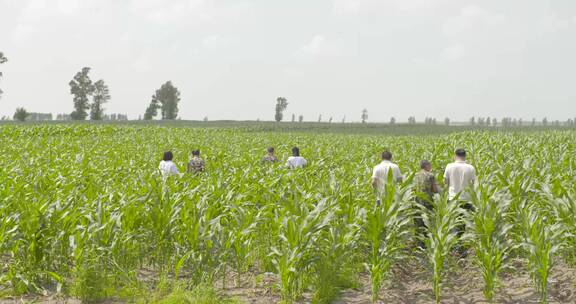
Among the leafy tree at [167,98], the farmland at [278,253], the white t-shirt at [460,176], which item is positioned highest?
the leafy tree at [167,98]

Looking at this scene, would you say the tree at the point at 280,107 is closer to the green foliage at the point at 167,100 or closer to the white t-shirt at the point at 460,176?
the green foliage at the point at 167,100

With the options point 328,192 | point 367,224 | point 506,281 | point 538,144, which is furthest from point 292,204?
point 538,144

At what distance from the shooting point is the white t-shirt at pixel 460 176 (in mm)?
7402

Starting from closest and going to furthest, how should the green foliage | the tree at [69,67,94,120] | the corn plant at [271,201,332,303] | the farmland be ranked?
the corn plant at [271,201,332,303] → the farmland → the tree at [69,67,94,120] → the green foliage

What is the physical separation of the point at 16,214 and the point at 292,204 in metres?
3.44

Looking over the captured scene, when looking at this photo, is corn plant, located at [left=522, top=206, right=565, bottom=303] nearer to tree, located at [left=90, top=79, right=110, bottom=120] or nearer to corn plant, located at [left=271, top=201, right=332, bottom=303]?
corn plant, located at [left=271, top=201, right=332, bottom=303]

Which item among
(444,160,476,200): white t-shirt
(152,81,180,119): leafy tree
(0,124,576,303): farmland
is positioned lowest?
(0,124,576,303): farmland

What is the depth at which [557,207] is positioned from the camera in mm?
6035

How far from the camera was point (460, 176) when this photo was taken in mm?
7480

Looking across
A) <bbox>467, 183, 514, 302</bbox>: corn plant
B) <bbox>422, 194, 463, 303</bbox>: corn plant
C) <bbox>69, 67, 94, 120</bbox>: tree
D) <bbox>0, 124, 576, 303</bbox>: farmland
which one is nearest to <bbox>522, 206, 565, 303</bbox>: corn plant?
<bbox>0, 124, 576, 303</bbox>: farmland

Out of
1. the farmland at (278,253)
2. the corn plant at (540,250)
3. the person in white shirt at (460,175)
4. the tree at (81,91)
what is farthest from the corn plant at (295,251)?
the tree at (81,91)

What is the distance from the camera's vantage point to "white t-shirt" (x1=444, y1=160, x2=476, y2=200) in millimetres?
7402

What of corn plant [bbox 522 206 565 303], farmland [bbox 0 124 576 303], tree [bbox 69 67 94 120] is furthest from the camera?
tree [bbox 69 67 94 120]

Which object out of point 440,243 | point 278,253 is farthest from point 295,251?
point 440,243
